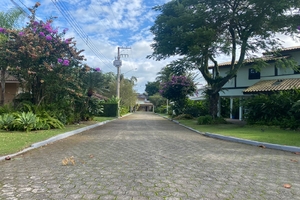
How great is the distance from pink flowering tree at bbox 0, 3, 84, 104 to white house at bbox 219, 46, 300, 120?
14.1 meters

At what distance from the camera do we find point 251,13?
16266mm

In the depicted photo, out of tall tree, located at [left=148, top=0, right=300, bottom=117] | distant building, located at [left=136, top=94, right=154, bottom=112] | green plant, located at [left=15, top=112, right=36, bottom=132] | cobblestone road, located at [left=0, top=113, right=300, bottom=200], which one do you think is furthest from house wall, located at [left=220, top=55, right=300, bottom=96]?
distant building, located at [left=136, top=94, right=154, bottom=112]

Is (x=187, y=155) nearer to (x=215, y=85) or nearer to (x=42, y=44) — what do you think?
(x=42, y=44)

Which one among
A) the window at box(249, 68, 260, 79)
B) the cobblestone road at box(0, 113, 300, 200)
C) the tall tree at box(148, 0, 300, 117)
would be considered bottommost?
the cobblestone road at box(0, 113, 300, 200)

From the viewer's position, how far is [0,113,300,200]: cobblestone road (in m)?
4.03

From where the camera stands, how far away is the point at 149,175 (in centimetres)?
504

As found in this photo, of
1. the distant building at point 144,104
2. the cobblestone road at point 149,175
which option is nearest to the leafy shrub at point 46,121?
the cobblestone road at point 149,175

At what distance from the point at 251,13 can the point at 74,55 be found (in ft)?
37.8

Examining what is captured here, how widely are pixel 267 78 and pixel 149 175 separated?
20432mm

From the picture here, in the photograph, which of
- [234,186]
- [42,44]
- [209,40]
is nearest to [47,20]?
[42,44]

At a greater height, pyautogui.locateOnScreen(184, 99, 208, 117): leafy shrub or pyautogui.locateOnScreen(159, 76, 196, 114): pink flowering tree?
pyautogui.locateOnScreen(159, 76, 196, 114): pink flowering tree

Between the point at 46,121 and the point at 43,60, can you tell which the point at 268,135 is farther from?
the point at 43,60

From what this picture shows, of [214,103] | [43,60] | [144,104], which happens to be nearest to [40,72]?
[43,60]

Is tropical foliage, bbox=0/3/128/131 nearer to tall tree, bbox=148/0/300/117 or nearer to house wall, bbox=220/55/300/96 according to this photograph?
tall tree, bbox=148/0/300/117
